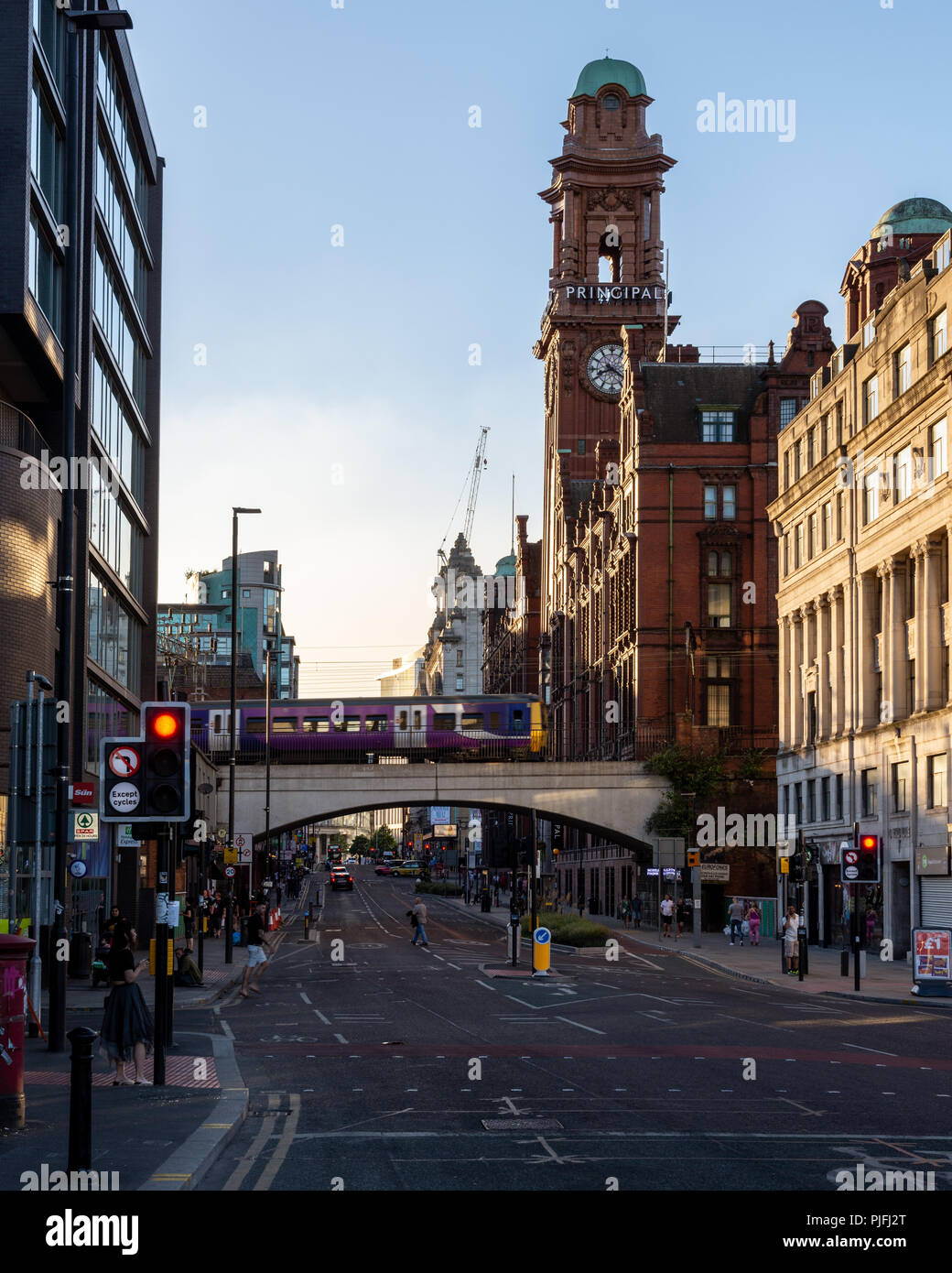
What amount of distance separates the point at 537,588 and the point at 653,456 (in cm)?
5420

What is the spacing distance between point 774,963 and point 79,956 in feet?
67.0

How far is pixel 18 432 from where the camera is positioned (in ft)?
122

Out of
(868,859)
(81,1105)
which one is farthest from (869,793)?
(81,1105)

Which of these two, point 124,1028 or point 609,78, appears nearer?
point 124,1028

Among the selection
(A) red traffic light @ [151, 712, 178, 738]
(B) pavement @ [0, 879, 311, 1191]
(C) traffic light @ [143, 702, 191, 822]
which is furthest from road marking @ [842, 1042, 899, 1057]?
(A) red traffic light @ [151, 712, 178, 738]

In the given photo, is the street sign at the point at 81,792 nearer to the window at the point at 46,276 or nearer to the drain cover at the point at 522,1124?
the window at the point at 46,276

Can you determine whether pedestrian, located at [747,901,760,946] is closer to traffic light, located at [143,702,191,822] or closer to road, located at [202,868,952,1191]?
road, located at [202,868,952,1191]

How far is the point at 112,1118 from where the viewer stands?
14.1 m

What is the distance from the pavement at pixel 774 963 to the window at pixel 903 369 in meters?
17.8

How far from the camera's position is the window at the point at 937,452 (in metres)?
46.2

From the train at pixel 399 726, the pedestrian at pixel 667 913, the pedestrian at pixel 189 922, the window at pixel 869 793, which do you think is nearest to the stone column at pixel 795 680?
the pedestrian at pixel 667 913

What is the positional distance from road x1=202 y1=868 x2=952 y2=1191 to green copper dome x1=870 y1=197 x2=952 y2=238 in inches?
1416

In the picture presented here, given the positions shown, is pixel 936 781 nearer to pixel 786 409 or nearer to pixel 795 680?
pixel 795 680

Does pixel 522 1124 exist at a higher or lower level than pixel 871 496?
lower
